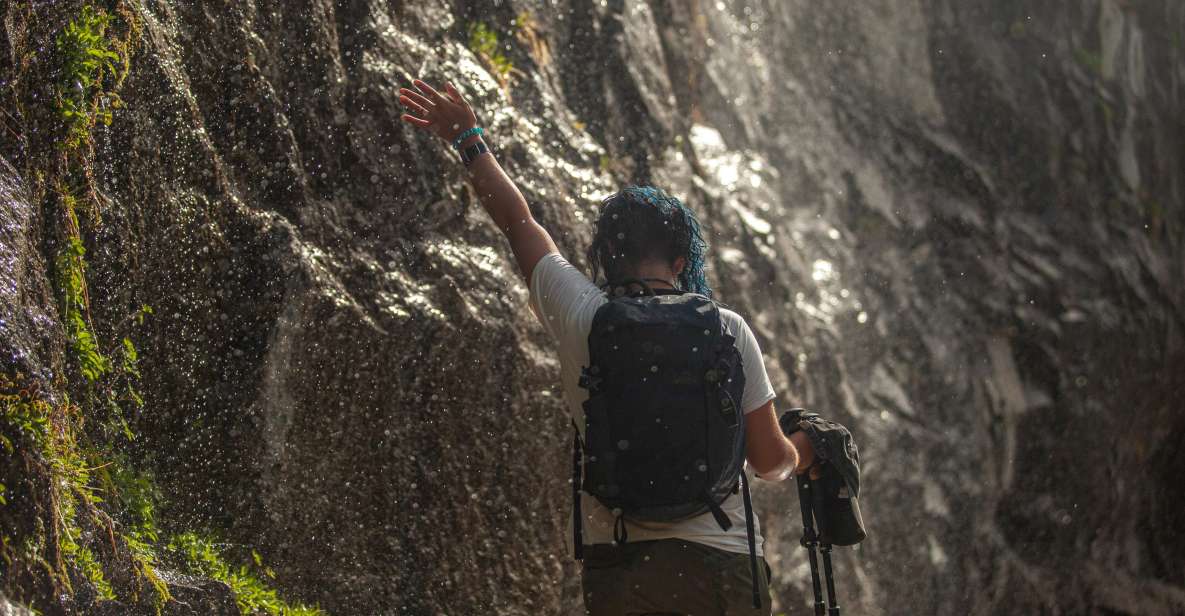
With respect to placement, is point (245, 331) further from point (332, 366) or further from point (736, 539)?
point (736, 539)

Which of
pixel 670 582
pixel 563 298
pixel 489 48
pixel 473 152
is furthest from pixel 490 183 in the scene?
pixel 489 48

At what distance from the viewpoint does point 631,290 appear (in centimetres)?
297

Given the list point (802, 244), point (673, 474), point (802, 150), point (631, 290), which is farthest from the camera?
point (802, 150)

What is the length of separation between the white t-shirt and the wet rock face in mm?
1920

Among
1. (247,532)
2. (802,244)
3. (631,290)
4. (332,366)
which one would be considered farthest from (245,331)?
(802,244)

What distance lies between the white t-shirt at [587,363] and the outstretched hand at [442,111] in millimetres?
718

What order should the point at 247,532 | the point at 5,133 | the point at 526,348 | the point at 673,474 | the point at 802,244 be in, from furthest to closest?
1. the point at 802,244
2. the point at 526,348
3. the point at 247,532
4. the point at 5,133
5. the point at 673,474

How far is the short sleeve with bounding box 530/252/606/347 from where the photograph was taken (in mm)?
2887

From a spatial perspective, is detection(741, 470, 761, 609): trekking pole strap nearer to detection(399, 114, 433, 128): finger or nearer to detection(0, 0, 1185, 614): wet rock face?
detection(399, 114, 433, 128): finger

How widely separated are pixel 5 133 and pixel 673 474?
9.01 ft

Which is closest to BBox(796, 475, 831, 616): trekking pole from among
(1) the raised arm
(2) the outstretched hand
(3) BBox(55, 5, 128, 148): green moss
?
(1) the raised arm

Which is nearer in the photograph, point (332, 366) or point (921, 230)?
point (332, 366)

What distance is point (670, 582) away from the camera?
2779 mm

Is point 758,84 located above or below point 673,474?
above
